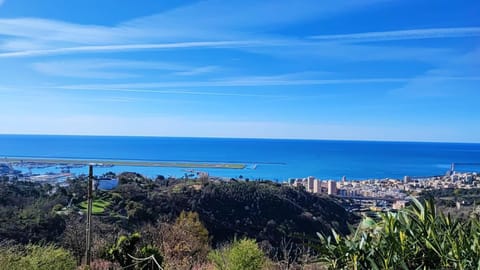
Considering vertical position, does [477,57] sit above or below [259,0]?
below

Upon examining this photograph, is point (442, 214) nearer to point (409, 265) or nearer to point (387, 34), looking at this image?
point (409, 265)

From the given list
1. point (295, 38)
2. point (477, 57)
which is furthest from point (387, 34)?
point (477, 57)

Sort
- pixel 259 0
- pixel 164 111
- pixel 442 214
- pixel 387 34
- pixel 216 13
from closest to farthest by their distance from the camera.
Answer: pixel 442 214 → pixel 259 0 → pixel 216 13 → pixel 387 34 → pixel 164 111

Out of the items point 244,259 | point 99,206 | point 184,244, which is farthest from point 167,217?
point 244,259

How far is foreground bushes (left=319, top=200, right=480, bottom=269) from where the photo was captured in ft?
3.70

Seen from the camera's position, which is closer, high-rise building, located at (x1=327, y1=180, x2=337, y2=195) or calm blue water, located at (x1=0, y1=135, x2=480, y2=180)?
high-rise building, located at (x1=327, y1=180, x2=337, y2=195)

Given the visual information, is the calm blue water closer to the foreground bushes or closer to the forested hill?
the forested hill

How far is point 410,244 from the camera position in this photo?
1.21 meters

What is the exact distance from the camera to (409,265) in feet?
3.93

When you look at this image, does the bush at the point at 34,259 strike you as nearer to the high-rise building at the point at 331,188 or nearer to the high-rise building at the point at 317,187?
the high-rise building at the point at 331,188

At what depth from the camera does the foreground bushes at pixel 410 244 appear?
113 cm

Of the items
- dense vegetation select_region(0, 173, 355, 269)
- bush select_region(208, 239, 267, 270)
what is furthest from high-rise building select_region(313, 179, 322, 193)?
bush select_region(208, 239, 267, 270)

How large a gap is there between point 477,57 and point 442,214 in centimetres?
484

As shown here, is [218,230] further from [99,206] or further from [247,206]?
[99,206]
